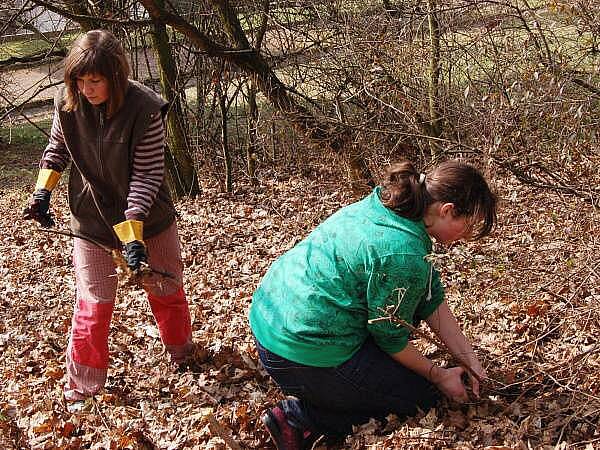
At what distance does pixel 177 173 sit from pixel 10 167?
7310 millimetres

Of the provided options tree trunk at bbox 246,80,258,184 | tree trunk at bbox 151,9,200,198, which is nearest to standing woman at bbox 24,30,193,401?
tree trunk at bbox 246,80,258,184

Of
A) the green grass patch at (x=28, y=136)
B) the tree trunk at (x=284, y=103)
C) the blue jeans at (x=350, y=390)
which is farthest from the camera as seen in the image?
the green grass patch at (x=28, y=136)

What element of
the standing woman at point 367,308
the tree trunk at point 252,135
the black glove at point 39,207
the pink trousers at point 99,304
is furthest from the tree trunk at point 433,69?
the black glove at point 39,207

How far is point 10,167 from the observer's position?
14.0m

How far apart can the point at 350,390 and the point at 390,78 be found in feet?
12.4

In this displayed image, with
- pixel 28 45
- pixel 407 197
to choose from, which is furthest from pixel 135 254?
pixel 28 45

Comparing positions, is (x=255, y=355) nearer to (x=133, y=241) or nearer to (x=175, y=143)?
(x=133, y=241)

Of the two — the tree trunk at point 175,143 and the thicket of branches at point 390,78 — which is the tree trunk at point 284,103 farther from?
the tree trunk at point 175,143

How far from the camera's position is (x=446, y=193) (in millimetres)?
2797

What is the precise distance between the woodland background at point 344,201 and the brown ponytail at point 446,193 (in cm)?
39

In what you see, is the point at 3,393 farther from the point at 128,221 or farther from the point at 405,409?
the point at 405,409

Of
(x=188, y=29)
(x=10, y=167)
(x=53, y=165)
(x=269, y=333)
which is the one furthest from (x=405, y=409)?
(x=10, y=167)

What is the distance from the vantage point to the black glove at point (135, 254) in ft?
10.9

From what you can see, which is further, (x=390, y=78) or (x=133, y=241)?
(x=390, y=78)
